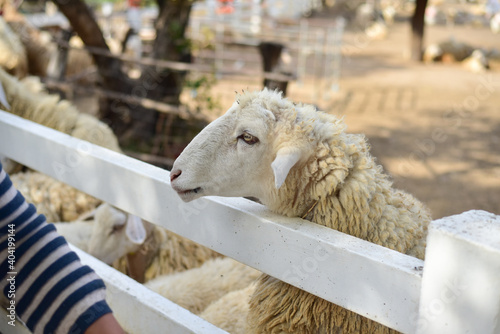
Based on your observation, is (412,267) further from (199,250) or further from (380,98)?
(380,98)

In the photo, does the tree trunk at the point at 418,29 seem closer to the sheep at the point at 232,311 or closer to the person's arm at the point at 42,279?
the sheep at the point at 232,311

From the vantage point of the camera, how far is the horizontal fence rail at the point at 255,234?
1.25m

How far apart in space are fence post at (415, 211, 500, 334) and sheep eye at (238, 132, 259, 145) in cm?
74

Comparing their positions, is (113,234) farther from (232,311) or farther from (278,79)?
(278,79)

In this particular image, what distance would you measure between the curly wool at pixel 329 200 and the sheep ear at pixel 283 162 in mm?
55

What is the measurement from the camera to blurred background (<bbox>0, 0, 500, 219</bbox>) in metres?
6.28

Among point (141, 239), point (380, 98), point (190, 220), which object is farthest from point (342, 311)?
point (380, 98)

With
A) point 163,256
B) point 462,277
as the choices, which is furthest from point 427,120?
point 462,277

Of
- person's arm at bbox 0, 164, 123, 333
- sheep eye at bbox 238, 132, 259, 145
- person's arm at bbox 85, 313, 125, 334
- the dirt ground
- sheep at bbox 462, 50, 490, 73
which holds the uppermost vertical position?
sheep eye at bbox 238, 132, 259, 145

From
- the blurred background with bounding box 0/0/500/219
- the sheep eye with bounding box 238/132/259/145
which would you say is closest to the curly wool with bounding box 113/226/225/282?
the sheep eye with bounding box 238/132/259/145

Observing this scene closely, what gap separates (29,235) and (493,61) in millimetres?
15975

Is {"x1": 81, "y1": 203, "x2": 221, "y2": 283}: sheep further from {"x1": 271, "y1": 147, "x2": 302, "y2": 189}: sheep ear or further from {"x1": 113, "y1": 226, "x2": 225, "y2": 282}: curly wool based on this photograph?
{"x1": 271, "y1": 147, "x2": 302, "y2": 189}: sheep ear

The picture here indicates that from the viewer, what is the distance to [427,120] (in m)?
10.1

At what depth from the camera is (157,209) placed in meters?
1.81
